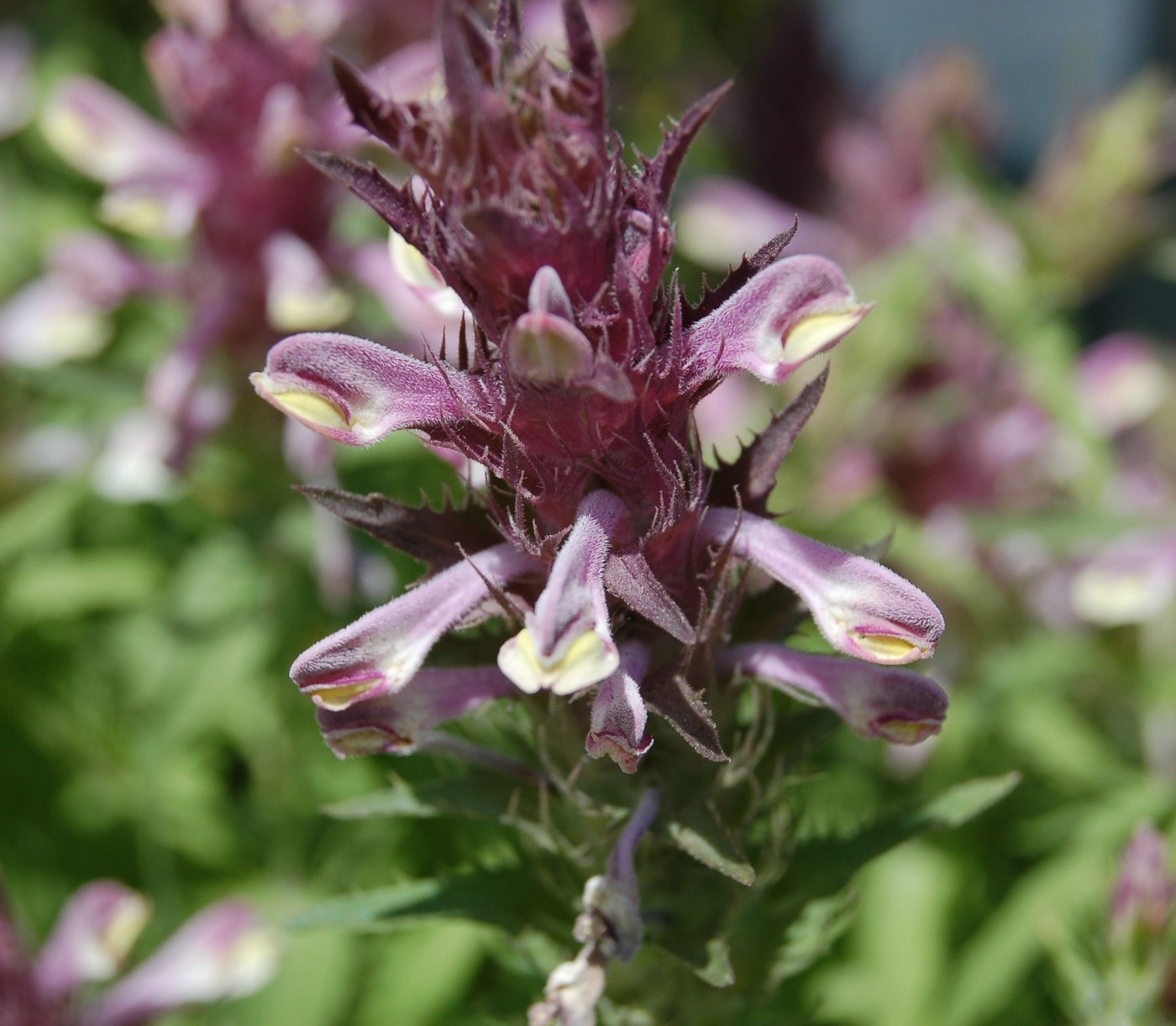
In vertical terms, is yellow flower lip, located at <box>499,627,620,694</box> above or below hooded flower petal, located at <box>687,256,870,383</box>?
below

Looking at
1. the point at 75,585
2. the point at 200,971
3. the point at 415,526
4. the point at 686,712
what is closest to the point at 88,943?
the point at 200,971

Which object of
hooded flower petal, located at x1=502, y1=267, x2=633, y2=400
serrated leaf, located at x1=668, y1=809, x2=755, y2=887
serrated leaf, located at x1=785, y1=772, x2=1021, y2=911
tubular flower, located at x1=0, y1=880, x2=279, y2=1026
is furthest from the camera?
tubular flower, located at x1=0, y1=880, x2=279, y2=1026

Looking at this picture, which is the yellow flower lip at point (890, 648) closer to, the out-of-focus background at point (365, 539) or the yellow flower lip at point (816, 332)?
the yellow flower lip at point (816, 332)

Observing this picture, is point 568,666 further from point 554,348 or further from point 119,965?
point 119,965

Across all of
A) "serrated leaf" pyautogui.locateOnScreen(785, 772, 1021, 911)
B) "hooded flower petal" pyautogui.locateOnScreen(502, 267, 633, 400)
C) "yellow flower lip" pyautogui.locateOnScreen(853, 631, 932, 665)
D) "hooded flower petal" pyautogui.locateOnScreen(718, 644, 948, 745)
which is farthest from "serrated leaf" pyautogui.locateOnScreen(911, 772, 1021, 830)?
"hooded flower petal" pyautogui.locateOnScreen(502, 267, 633, 400)

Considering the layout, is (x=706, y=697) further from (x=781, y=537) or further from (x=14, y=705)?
(x=14, y=705)

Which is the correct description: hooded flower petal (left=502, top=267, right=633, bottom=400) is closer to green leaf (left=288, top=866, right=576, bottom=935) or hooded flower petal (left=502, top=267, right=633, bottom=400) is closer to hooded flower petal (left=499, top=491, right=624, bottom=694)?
hooded flower petal (left=499, top=491, right=624, bottom=694)

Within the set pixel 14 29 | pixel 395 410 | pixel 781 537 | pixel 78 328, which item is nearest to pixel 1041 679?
pixel 781 537
